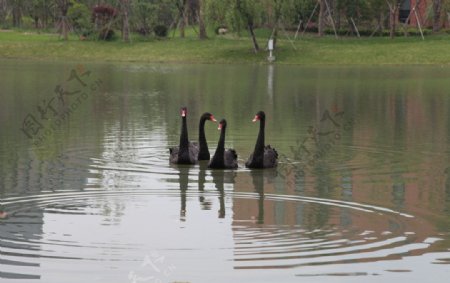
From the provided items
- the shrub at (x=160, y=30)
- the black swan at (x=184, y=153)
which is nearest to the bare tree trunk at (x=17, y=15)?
the shrub at (x=160, y=30)

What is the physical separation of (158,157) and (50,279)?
8421 mm

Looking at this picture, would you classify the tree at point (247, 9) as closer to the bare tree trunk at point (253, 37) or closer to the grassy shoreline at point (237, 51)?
the bare tree trunk at point (253, 37)

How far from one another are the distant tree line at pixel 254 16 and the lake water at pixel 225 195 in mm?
27024

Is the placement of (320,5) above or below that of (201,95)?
above

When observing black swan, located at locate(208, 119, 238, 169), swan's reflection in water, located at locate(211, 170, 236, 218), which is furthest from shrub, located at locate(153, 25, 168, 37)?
swan's reflection in water, located at locate(211, 170, 236, 218)

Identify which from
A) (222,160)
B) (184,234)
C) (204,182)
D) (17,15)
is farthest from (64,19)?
(184,234)

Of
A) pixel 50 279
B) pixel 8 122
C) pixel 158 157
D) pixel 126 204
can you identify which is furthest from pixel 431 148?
pixel 50 279

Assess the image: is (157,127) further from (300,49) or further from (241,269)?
(300,49)

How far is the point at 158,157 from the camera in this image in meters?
16.7

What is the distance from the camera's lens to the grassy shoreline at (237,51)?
5281cm

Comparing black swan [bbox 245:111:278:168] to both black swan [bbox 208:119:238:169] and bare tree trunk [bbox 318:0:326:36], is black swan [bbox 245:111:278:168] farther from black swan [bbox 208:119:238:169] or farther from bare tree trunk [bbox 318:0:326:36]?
bare tree trunk [bbox 318:0:326:36]

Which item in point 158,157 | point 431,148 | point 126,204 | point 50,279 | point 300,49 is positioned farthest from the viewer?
point 300,49

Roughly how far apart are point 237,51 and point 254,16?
2428 mm

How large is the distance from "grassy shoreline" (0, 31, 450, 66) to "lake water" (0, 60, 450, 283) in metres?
24.0
